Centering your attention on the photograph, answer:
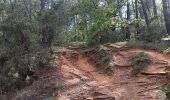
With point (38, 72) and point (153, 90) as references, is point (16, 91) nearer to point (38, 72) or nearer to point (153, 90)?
point (38, 72)

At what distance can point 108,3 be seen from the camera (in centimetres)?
1812

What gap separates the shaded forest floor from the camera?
39.4ft

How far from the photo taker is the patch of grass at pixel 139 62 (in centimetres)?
1321

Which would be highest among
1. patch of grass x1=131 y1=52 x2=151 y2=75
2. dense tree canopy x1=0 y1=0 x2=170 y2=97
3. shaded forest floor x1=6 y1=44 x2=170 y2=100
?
dense tree canopy x1=0 y1=0 x2=170 y2=97

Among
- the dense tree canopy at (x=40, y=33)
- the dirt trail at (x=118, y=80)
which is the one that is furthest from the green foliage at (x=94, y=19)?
the dirt trail at (x=118, y=80)

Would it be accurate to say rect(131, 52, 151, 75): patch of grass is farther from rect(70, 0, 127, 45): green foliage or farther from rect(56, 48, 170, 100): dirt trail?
rect(70, 0, 127, 45): green foliage

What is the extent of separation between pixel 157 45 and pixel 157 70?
2.65 m

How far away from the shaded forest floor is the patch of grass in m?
0.16

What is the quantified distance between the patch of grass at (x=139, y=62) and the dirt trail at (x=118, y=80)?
0.18 meters

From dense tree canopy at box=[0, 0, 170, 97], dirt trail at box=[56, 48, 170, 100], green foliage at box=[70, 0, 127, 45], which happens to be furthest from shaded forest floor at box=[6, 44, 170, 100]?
green foliage at box=[70, 0, 127, 45]

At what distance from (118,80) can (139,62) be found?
112cm

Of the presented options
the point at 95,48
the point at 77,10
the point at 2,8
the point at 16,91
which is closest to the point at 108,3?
the point at 77,10

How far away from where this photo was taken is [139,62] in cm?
1352

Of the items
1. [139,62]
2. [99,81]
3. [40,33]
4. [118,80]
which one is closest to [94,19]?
[40,33]
